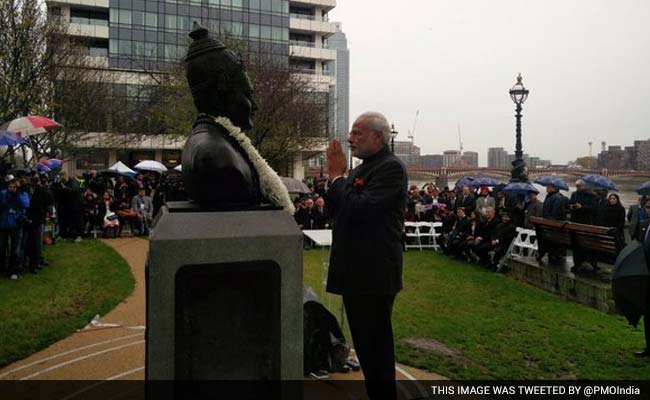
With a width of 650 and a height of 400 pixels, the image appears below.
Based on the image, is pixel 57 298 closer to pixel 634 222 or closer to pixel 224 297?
pixel 224 297

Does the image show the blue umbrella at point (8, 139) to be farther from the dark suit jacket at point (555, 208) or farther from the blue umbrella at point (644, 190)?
the blue umbrella at point (644, 190)

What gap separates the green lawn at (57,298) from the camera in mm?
6141

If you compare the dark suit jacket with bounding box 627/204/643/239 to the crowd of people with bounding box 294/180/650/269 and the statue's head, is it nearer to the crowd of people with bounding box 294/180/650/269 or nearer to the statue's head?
the crowd of people with bounding box 294/180/650/269

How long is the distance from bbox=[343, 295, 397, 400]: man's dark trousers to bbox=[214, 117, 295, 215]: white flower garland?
2.74 ft

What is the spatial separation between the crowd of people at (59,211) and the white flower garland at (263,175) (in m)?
0.99

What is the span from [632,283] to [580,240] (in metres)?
4.29

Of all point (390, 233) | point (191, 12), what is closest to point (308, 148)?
point (390, 233)

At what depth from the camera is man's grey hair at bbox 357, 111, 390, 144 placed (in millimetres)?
3508

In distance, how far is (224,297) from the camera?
9.82ft

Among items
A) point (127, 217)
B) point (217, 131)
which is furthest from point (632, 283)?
point (127, 217)

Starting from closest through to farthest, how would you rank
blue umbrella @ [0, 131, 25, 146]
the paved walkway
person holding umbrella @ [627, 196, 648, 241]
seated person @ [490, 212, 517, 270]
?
the paved walkway, person holding umbrella @ [627, 196, 648, 241], seated person @ [490, 212, 517, 270], blue umbrella @ [0, 131, 25, 146]

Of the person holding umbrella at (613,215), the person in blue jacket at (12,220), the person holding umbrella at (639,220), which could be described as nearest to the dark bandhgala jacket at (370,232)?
the person holding umbrella at (639,220)

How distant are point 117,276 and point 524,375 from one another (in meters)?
7.87

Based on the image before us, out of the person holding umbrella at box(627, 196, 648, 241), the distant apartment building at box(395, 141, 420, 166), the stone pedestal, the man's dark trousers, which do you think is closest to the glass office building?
the distant apartment building at box(395, 141, 420, 166)
